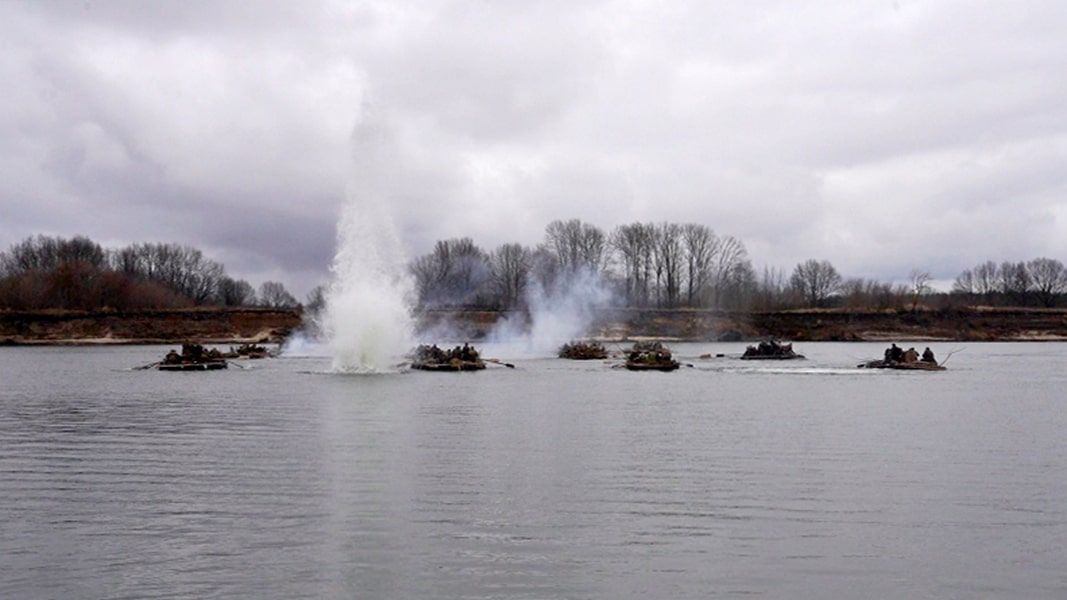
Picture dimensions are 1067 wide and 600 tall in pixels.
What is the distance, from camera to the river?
1188 centimetres

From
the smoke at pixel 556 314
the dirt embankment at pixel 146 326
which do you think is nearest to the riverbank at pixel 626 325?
the dirt embankment at pixel 146 326

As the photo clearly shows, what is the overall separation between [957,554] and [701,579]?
400 cm

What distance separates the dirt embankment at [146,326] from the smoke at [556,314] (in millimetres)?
29100

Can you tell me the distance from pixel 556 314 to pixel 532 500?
345ft

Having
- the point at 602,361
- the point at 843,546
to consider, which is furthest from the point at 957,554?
the point at 602,361

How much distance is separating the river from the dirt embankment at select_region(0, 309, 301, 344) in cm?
9174

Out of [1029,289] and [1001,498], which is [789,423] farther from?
[1029,289]

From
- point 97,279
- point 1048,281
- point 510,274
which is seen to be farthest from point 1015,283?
point 97,279

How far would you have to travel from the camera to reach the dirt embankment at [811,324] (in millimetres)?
124500

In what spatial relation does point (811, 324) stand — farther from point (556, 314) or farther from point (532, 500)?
point (532, 500)

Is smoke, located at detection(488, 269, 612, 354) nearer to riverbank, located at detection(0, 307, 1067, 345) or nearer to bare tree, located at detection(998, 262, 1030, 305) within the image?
riverbank, located at detection(0, 307, 1067, 345)

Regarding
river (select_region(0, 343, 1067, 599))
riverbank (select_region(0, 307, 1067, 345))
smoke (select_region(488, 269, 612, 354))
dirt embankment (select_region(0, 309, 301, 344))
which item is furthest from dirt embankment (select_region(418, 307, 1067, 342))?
river (select_region(0, 343, 1067, 599))

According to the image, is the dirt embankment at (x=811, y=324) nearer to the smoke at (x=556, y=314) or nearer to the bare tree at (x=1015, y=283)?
the smoke at (x=556, y=314)

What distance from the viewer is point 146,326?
408ft
